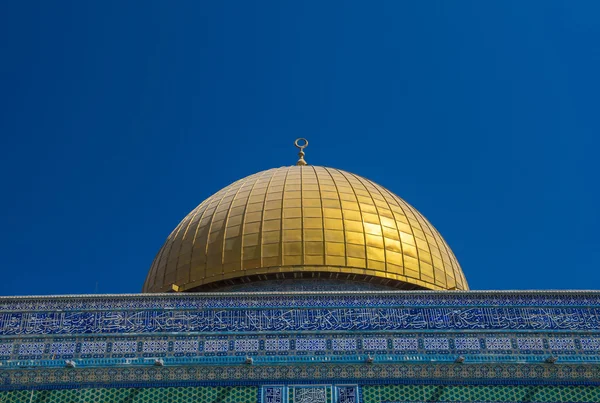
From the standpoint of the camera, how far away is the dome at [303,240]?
33.7 ft

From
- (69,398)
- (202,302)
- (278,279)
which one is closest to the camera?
(69,398)

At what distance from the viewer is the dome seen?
10266 mm

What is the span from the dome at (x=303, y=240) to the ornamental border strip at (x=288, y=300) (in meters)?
2.15

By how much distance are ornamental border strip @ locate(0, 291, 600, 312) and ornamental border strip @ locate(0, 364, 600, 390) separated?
63 centimetres

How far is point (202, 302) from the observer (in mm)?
7945

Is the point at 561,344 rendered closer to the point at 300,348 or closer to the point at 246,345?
the point at 300,348

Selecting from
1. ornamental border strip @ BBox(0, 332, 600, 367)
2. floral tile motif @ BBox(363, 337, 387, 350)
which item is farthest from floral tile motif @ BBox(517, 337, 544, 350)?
floral tile motif @ BBox(363, 337, 387, 350)

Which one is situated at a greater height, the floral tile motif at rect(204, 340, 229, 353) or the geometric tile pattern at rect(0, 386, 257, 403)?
the floral tile motif at rect(204, 340, 229, 353)

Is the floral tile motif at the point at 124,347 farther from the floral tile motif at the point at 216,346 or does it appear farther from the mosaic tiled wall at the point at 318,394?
the floral tile motif at the point at 216,346

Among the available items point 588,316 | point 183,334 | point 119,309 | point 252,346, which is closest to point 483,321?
point 588,316

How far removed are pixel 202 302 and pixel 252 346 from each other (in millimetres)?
659

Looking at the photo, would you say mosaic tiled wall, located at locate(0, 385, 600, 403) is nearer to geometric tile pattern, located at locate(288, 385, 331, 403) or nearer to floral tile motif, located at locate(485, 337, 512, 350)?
geometric tile pattern, located at locate(288, 385, 331, 403)

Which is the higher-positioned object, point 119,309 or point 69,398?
point 119,309

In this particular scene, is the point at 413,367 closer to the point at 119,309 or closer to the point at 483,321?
the point at 483,321
